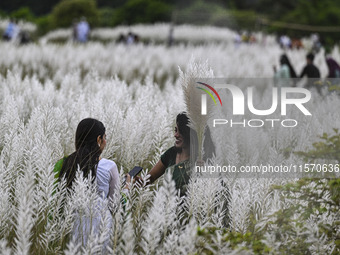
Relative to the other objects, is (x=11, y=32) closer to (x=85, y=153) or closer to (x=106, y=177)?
(x=85, y=153)

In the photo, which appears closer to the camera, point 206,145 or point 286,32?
point 206,145

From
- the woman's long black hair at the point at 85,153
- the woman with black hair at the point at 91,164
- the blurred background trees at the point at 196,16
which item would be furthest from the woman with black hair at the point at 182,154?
the blurred background trees at the point at 196,16

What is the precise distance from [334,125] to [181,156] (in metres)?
1.96

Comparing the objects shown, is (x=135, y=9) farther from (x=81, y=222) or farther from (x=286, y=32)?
(x=81, y=222)

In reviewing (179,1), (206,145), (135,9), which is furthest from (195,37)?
(206,145)

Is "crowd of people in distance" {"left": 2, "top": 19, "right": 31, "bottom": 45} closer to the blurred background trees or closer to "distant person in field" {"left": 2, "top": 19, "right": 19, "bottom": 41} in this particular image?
"distant person in field" {"left": 2, "top": 19, "right": 19, "bottom": 41}

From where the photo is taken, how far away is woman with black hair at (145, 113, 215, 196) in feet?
11.5

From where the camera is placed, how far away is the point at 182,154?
12.0 feet

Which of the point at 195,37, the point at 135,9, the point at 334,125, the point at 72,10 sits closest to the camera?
the point at 334,125

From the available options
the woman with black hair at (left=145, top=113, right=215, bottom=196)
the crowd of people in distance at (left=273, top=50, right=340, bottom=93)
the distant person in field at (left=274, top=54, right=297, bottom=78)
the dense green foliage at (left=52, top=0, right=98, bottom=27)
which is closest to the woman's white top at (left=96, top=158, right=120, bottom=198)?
the woman with black hair at (left=145, top=113, right=215, bottom=196)

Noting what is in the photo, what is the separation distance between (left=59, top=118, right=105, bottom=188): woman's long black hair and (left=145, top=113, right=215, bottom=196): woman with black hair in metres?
0.54

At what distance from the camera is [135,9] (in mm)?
31953

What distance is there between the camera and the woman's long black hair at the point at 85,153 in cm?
326

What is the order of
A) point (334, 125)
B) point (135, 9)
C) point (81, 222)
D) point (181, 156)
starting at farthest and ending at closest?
point (135, 9), point (334, 125), point (181, 156), point (81, 222)
